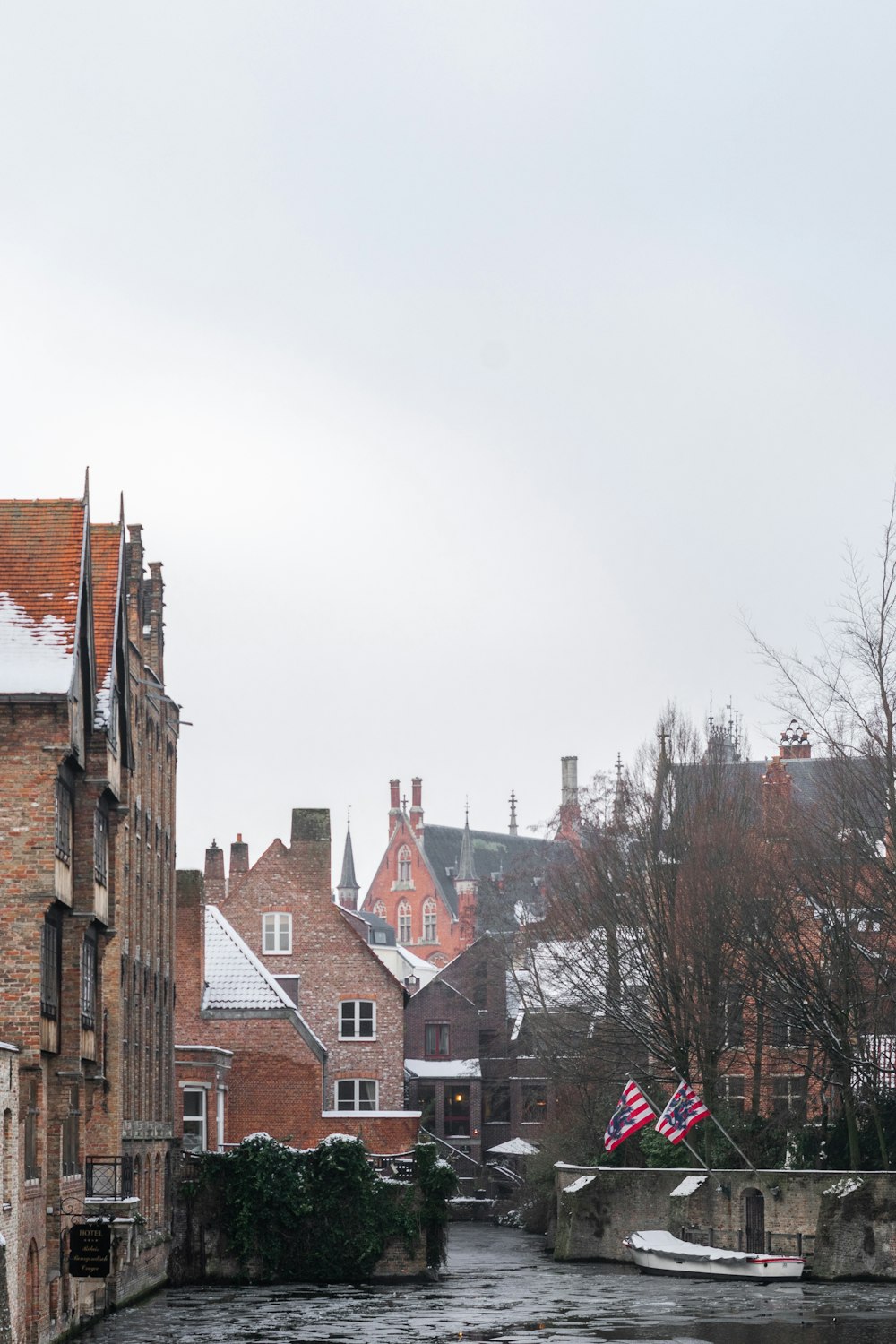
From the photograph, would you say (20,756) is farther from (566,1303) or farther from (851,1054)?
(851,1054)

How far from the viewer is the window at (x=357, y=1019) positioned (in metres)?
66.1

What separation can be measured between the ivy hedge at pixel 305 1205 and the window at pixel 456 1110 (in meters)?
34.2

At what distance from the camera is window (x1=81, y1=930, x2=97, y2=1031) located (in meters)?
33.5

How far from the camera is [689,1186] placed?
48094 millimetres

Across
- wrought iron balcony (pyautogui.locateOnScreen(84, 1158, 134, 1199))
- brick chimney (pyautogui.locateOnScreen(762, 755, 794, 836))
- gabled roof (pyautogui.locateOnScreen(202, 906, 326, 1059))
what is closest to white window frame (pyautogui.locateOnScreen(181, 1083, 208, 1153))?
gabled roof (pyautogui.locateOnScreen(202, 906, 326, 1059))

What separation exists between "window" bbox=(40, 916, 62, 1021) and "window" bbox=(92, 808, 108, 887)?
1.41 metres

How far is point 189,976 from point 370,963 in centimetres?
1121

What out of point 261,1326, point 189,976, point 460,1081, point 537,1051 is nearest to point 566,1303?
point 261,1326

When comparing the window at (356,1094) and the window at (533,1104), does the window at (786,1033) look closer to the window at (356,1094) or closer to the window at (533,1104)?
the window at (356,1094)

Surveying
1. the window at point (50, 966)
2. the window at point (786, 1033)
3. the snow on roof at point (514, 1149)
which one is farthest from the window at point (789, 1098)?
the window at point (50, 966)

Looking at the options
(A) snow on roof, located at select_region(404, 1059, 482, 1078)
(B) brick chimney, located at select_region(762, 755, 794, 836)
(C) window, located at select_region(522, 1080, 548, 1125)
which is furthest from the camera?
(A) snow on roof, located at select_region(404, 1059, 482, 1078)

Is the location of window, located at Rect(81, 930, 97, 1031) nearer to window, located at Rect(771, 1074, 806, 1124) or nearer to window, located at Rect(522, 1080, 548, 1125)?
window, located at Rect(771, 1074, 806, 1124)

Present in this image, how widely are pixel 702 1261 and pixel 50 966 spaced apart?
66.4 feet

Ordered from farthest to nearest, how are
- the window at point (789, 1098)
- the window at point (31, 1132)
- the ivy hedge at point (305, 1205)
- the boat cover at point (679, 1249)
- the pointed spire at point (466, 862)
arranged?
the pointed spire at point (466, 862), the window at point (789, 1098), the ivy hedge at point (305, 1205), the boat cover at point (679, 1249), the window at point (31, 1132)
